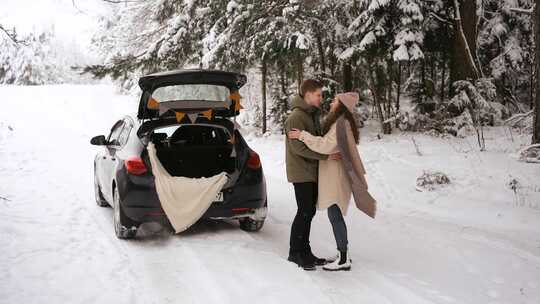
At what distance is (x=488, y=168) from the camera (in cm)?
1007

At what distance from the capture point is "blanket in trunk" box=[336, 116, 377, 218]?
18.0ft

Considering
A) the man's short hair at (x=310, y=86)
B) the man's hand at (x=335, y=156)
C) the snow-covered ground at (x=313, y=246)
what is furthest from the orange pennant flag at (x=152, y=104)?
the man's hand at (x=335, y=156)

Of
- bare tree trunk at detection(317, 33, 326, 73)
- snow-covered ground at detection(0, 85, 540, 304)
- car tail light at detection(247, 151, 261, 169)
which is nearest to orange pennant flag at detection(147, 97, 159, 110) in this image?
car tail light at detection(247, 151, 261, 169)

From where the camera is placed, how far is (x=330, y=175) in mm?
5637

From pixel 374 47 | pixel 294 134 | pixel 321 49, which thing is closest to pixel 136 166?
pixel 294 134

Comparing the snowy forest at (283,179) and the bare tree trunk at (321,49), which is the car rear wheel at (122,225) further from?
the bare tree trunk at (321,49)

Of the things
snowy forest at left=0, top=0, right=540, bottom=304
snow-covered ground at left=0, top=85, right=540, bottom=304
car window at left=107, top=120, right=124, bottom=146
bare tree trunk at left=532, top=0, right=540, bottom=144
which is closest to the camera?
snow-covered ground at left=0, top=85, right=540, bottom=304

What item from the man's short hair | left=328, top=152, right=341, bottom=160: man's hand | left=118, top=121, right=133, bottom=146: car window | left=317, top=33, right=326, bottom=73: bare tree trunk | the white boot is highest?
left=317, top=33, right=326, bottom=73: bare tree trunk

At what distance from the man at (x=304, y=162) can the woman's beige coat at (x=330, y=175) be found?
11cm

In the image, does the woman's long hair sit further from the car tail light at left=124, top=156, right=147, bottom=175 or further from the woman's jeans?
the car tail light at left=124, top=156, right=147, bottom=175

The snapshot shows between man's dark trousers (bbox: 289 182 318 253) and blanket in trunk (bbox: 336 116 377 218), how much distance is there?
1.45 ft

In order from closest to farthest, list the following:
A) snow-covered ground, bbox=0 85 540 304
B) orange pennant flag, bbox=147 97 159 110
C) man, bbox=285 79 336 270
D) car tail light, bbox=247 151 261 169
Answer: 1. snow-covered ground, bbox=0 85 540 304
2. man, bbox=285 79 336 270
3. car tail light, bbox=247 151 261 169
4. orange pennant flag, bbox=147 97 159 110

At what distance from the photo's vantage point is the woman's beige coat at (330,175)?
18.0ft

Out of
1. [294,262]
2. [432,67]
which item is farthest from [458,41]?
[294,262]
